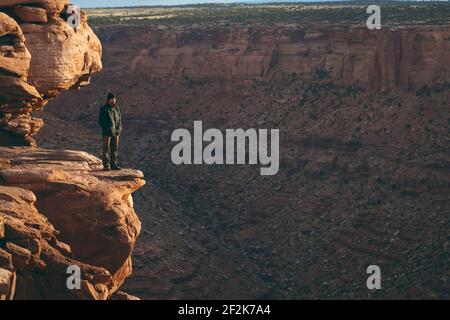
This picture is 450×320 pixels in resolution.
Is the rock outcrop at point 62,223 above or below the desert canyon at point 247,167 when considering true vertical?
below

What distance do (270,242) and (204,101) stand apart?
50.2 feet

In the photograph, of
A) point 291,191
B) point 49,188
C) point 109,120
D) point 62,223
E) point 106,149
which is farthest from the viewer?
point 291,191

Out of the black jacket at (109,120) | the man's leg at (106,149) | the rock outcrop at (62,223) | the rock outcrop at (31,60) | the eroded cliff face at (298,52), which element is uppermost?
the eroded cliff face at (298,52)

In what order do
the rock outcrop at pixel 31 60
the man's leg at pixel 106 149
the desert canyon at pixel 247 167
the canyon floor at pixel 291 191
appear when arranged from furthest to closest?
the canyon floor at pixel 291 191 → the desert canyon at pixel 247 167 → the man's leg at pixel 106 149 → the rock outcrop at pixel 31 60

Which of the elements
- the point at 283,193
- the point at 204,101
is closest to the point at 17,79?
the point at 283,193

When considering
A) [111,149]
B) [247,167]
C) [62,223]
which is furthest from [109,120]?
[247,167]

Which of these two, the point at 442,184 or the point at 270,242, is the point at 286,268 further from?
the point at 442,184

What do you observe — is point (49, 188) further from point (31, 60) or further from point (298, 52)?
point (298, 52)

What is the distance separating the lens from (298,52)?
6981 cm

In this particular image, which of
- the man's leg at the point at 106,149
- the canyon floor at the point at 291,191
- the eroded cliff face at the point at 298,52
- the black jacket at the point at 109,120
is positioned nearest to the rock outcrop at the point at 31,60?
the black jacket at the point at 109,120

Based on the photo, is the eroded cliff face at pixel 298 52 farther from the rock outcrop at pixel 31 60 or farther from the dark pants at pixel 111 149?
the dark pants at pixel 111 149

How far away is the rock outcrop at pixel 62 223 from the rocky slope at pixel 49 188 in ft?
0.08

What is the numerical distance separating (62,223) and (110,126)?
3.04m

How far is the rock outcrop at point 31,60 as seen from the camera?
34.8 meters
